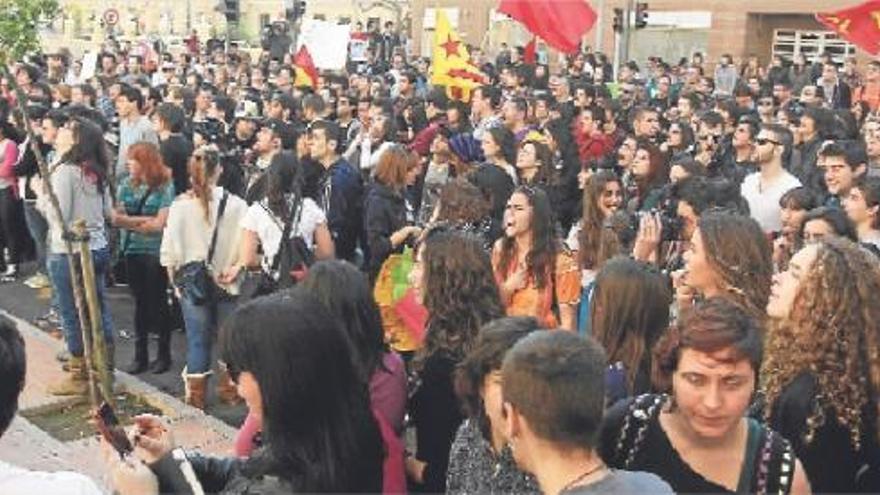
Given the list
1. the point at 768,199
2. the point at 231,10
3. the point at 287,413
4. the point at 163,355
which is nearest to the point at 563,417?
the point at 287,413

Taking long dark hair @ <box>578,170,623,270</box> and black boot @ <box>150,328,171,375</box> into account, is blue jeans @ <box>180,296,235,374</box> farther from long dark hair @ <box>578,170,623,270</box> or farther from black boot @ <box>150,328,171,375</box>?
long dark hair @ <box>578,170,623,270</box>

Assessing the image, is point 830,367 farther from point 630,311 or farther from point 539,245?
point 539,245

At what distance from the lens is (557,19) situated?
454 inches

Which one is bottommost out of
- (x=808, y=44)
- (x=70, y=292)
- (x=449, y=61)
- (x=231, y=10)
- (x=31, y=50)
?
(x=70, y=292)

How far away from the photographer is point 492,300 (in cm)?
408

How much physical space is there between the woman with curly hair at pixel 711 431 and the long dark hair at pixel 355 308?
98cm

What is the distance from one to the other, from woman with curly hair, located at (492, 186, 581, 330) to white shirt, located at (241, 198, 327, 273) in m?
1.28

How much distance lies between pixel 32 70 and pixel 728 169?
26.4 feet

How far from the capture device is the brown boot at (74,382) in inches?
266

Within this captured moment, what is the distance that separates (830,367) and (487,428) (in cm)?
96

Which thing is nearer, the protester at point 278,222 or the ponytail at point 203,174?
the protester at point 278,222

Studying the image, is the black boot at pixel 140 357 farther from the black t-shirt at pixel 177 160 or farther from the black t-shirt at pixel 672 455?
the black t-shirt at pixel 672 455

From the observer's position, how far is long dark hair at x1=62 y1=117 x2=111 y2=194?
21.1 feet

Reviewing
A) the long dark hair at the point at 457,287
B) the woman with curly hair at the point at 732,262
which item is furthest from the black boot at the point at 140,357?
the woman with curly hair at the point at 732,262
